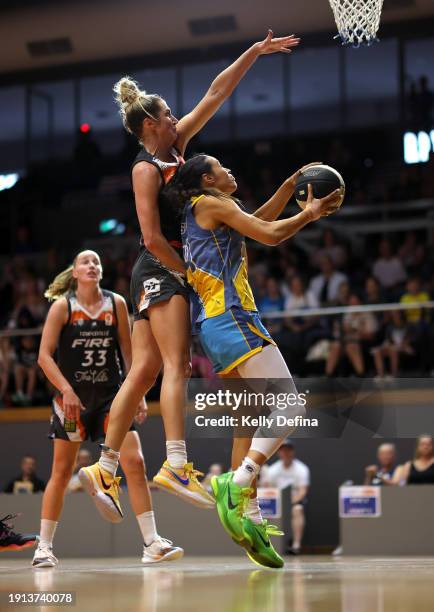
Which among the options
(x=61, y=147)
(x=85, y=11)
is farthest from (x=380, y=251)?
(x=61, y=147)

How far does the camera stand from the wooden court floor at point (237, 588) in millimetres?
3902

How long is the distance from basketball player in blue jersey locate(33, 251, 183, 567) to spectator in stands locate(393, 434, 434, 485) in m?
4.49

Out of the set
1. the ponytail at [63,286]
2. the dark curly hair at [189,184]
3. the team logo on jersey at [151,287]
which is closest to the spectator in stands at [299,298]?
the ponytail at [63,286]

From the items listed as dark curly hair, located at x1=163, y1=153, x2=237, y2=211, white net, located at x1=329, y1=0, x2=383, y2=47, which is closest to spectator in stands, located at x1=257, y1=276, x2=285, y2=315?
white net, located at x1=329, y1=0, x2=383, y2=47

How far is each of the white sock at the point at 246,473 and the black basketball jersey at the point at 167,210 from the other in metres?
1.30

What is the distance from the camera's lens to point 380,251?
1490cm

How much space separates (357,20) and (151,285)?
98.7 inches

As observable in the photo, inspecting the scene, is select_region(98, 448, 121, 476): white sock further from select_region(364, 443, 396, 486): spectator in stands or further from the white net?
select_region(364, 443, 396, 486): spectator in stands

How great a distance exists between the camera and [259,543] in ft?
17.1

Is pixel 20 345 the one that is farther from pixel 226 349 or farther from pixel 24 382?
pixel 226 349

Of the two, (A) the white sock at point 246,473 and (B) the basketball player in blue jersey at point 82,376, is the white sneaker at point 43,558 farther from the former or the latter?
(A) the white sock at point 246,473

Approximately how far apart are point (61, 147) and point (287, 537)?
12.0 meters

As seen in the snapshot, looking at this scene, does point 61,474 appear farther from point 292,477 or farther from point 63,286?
point 292,477

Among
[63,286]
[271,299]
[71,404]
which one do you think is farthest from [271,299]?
[71,404]
